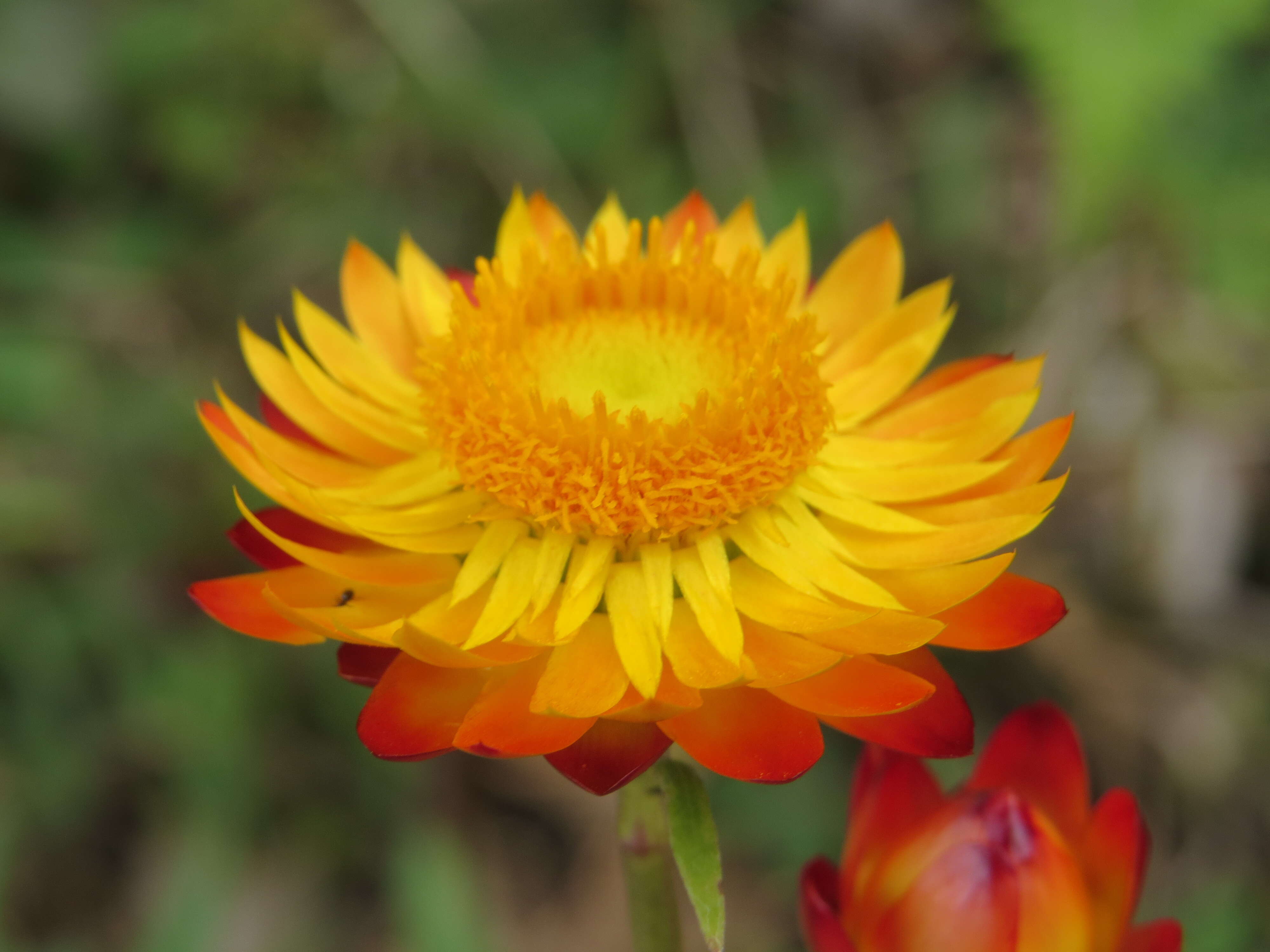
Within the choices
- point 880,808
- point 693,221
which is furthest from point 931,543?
point 693,221

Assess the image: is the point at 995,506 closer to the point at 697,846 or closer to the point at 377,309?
the point at 697,846

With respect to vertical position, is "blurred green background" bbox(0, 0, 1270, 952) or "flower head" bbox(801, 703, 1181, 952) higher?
"blurred green background" bbox(0, 0, 1270, 952)

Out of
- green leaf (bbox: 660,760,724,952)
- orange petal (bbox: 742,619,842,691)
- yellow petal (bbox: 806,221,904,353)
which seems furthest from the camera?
yellow petal (bbox: 806,221,904,353)

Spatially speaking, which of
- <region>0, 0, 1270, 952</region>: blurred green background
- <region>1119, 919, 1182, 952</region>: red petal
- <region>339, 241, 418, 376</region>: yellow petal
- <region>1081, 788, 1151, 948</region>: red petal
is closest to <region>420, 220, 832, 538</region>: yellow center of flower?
<region>339, 241, 418, 376</region>: yellow petal

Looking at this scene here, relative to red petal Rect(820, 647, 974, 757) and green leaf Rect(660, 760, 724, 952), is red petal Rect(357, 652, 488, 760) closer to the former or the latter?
green leaf Rect(660, 760, 724, 952)

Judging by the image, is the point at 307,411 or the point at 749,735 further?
the point at 307,411

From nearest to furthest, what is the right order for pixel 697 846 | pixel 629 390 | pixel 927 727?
pixel 697 846, pixel 927 727, pixel 629 390
